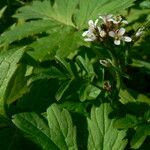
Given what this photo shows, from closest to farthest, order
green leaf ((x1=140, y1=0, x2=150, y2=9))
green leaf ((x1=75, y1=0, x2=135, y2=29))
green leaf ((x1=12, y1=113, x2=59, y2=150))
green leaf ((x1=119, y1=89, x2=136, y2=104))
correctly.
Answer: green leaf ((x1=12, y1=113, x2=59, y2=150))
green leaf ((x1=119, y1=89, x2=136, y2=104))
green leaf ((x1=75, y1=0, x2=135, y2=29))
green leaf ((x1=140, y1=0, x2=150, y2=9))

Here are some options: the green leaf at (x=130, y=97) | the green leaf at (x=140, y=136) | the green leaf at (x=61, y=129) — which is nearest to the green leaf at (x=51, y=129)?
the green leaf at (x=61, y=129)

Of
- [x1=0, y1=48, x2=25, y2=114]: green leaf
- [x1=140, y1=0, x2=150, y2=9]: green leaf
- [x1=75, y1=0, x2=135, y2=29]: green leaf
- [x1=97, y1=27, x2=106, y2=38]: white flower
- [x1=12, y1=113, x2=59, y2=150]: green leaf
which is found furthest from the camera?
[x1=140, y1=0, x2=150, y2=9]: green leaf

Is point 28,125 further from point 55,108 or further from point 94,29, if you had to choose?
point 94,29

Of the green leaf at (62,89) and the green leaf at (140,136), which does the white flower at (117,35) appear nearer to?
the green leaf at (62,89)

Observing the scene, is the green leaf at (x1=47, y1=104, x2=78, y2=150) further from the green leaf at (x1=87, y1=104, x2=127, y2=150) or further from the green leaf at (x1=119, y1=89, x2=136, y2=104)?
the green leaf at (x1=119, y1=89, x2=136, y2=104)

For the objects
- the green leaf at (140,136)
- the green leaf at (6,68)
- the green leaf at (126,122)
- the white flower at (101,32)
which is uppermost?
the white flower at (101,32)

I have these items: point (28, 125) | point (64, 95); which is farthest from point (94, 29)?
point (28, 125)

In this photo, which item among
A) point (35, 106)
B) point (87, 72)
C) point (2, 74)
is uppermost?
point (2, 74)

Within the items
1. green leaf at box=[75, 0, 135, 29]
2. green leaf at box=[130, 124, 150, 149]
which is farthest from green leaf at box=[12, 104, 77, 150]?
green leaf at box=[75, 0, 135, 29]
